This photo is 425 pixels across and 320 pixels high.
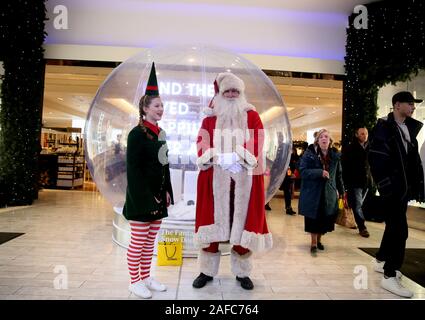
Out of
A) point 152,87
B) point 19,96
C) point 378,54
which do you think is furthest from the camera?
point 19,96

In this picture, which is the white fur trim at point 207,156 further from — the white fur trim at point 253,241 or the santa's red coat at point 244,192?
the white fur trim at point 253,241

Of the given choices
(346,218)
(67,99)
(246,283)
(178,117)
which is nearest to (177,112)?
(178,117)

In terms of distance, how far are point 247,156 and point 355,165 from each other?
10.2 feet

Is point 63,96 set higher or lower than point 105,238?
higher

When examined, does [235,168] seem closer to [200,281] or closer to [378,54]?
[200,281]

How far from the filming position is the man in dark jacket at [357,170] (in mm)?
5168

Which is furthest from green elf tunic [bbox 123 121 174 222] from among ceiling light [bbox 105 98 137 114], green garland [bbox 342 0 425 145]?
green garland [bbox 342 0 425 145]

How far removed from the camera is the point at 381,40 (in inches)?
259

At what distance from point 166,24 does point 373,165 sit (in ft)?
19.0

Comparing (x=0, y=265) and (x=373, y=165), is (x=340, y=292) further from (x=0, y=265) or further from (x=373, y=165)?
(x=0, y=265)

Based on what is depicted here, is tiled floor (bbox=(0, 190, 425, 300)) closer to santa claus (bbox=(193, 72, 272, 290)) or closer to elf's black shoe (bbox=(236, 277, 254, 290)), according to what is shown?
elf's black shoe (bbox=(236, 277, 254, 290))

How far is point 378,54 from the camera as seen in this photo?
6.64 metres

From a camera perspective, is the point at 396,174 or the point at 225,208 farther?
the point at 396,174
